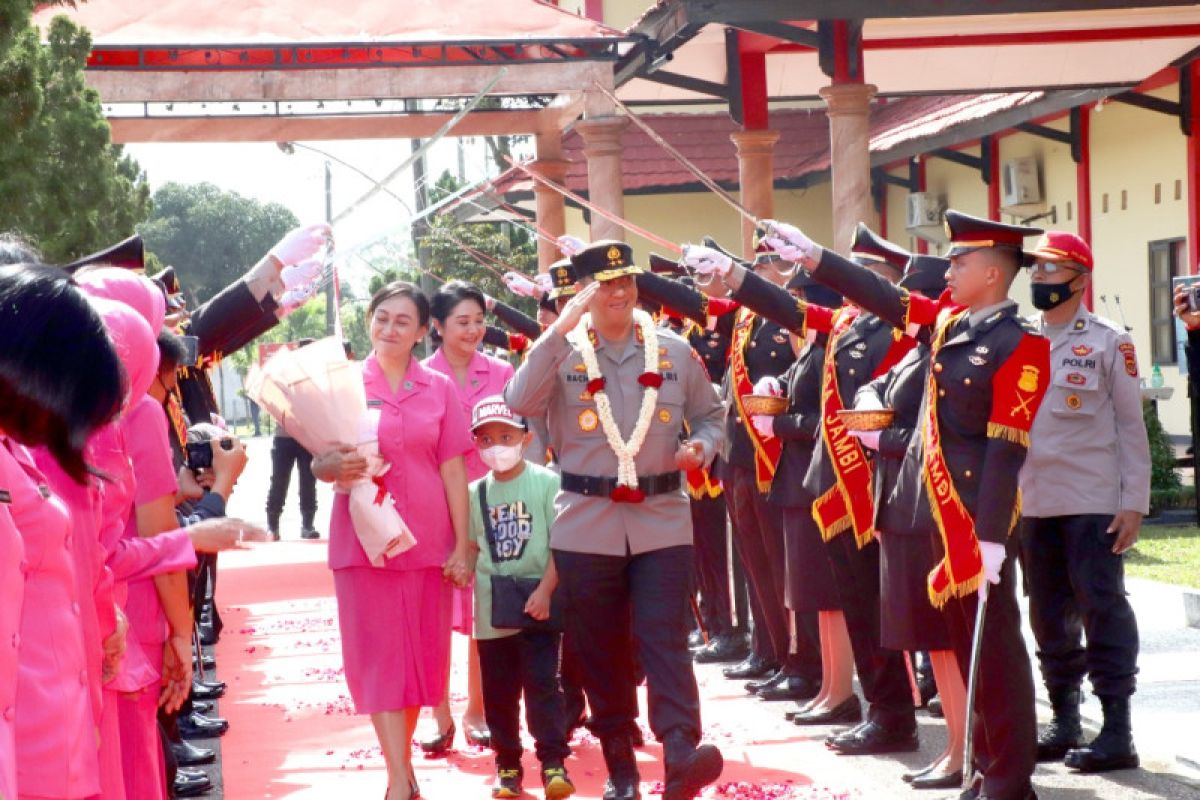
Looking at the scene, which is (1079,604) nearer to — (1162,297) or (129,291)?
(129,291)

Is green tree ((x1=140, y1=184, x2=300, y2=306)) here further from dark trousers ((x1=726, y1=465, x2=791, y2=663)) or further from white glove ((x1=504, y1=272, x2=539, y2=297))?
dark trousers ((x1=726, y1=465, x2=791, y2=663))

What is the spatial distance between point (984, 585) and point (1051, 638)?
1.43 m

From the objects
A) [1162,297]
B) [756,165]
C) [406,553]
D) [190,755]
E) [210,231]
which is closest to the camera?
[406,553]

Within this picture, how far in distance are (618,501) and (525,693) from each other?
3.63ft

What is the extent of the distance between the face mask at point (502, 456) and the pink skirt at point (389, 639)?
51 cm

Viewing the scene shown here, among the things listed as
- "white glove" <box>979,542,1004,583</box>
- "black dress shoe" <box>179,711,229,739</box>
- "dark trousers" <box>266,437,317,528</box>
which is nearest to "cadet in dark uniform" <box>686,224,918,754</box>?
"white glove" <box>979,542,1004,583</box>

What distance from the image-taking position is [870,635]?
7.86m

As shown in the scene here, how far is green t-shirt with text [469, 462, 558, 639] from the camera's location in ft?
24.2

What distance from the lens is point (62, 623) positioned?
11.3 ft

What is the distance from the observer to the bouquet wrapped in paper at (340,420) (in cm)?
693

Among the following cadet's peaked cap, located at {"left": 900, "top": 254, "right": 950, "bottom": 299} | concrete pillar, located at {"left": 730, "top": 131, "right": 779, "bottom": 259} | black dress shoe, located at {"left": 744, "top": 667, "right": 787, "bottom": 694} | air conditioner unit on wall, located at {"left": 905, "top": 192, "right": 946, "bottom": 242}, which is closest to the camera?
cadet's peaked cap, located at {"left": 900, "top": 254, "right": 950, "bottom": 299}

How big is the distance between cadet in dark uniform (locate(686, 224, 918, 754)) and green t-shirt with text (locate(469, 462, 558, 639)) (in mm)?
1299

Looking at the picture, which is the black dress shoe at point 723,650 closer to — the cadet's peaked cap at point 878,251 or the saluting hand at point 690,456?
the cadet's peaked cap at point 878,251

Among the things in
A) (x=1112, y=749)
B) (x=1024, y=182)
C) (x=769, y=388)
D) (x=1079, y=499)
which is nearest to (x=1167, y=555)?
(x=769, y=388)
